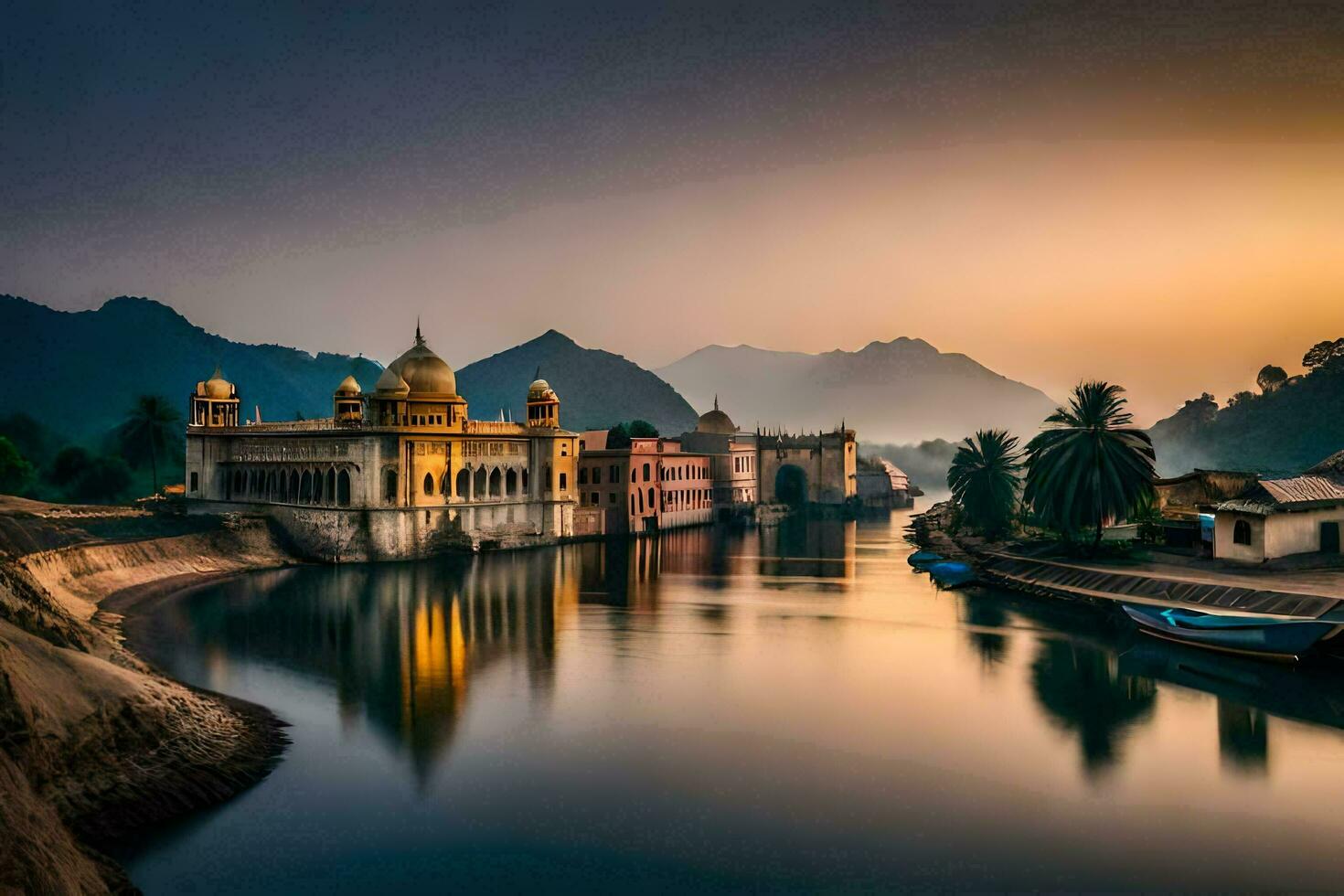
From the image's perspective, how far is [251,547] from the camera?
→ 5047cm

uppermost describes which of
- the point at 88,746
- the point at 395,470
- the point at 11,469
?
the point at 11,469

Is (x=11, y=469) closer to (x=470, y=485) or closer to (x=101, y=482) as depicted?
(x=101, y=482)

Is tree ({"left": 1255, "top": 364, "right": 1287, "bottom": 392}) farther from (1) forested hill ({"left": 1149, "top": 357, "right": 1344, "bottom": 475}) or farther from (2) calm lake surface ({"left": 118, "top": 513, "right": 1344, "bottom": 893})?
(2) calm lake surface ({"left": 118, "top": 513, "right": 1344, "bottom": 893})

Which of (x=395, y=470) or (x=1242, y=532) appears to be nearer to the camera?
(x=1242, y=532)

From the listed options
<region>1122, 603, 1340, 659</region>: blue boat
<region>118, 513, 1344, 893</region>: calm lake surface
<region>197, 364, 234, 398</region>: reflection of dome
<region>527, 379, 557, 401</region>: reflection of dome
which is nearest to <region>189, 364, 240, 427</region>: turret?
<region>197, 364, 234, 398</region>: reflection of dome

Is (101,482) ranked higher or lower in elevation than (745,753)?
higher

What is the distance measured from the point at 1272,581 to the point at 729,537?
4191 cm

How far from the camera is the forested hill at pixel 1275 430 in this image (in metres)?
102

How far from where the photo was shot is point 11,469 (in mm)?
69375

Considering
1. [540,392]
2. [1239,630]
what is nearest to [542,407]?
[540,392]

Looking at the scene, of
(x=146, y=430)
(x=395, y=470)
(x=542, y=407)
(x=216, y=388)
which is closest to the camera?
(x=395, y=470)

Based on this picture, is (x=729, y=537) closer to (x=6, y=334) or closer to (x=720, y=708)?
(x=720, y=708)

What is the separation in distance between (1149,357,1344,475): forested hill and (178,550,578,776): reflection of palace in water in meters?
77.5

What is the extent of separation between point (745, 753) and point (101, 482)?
71.3 m
